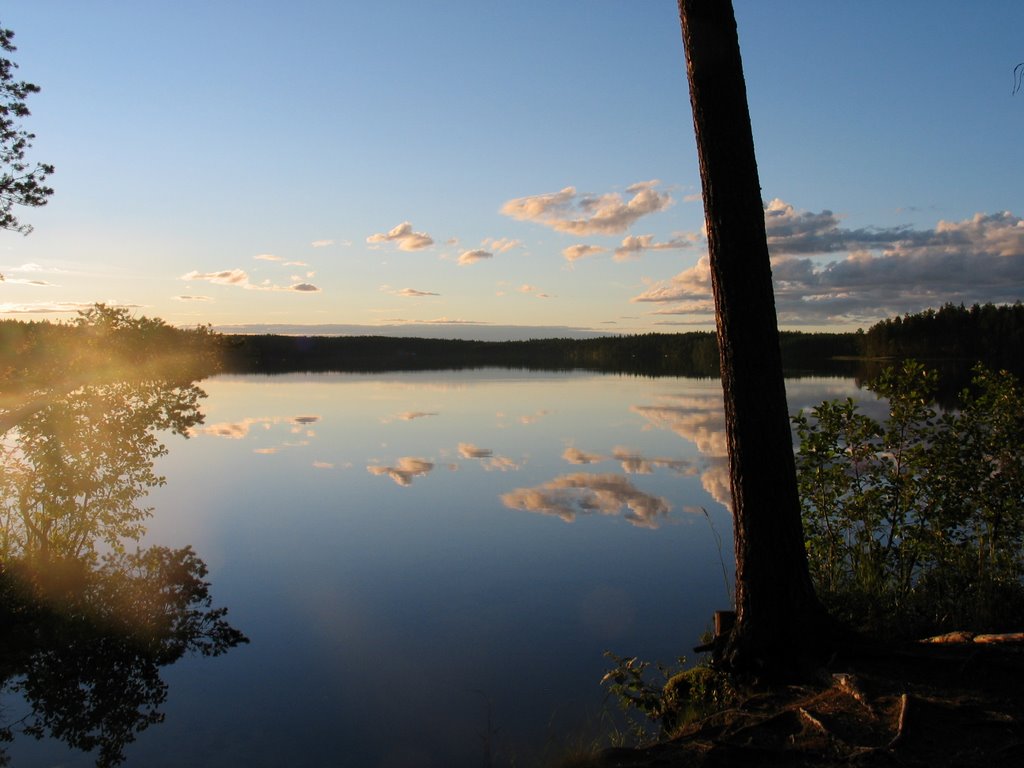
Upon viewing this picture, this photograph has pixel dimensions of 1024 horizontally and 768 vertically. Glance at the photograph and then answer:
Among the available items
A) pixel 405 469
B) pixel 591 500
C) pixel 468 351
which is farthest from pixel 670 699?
pixel 468 351

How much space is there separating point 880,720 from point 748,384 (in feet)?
7.41

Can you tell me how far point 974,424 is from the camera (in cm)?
795

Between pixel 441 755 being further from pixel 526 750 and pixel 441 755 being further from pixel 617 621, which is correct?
pixel 617 621

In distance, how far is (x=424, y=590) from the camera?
986 cm

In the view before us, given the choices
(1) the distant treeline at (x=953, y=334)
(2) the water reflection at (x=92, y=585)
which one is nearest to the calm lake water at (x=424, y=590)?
(2) the water reflection at (x=92, y=585)

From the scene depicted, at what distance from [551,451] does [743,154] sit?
16709 millimetres

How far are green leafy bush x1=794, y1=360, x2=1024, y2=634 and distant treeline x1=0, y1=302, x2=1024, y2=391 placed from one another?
1.00 m

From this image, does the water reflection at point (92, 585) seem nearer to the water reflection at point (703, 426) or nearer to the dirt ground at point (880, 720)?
the dirt ground at point (880, 720)

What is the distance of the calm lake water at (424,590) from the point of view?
6.41 meters

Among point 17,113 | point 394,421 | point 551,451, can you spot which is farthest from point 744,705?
point 394,421

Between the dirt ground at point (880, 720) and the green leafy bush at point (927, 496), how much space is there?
2.02 m

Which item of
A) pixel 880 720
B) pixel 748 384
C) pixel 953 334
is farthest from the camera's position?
pixel 953 334

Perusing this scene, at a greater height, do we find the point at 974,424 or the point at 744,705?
the point at 974,424

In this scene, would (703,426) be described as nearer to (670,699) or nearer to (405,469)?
(405,469)
